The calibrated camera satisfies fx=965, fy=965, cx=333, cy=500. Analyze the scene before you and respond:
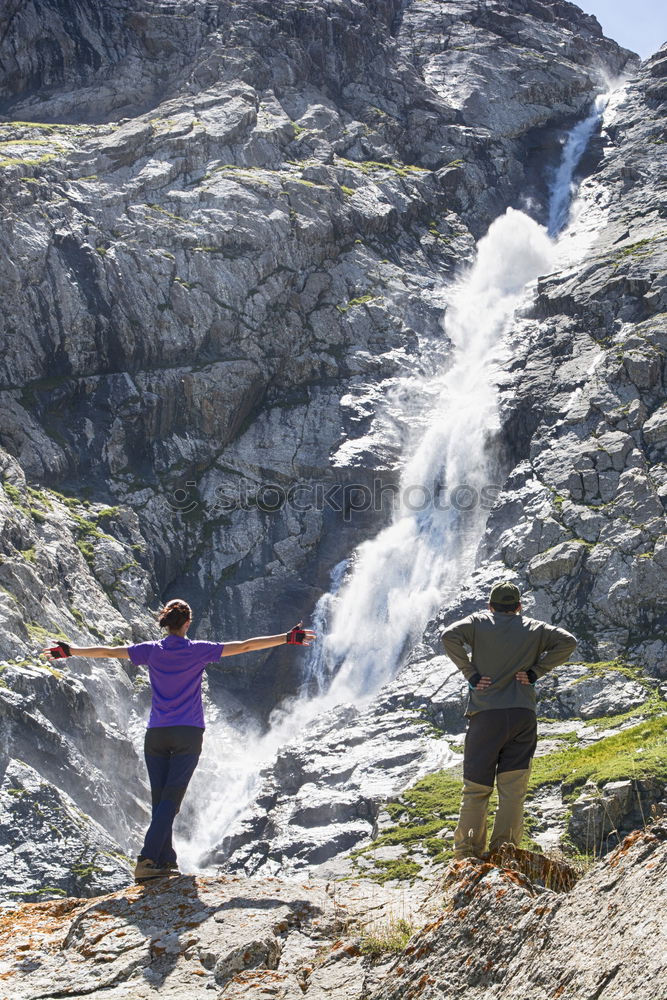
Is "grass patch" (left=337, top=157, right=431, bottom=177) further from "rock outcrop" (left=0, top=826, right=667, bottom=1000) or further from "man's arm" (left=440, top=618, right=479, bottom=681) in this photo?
"rock outcrop" (left=0, top=826, right=667, bottom=1000)

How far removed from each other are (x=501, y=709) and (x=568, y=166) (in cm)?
7276

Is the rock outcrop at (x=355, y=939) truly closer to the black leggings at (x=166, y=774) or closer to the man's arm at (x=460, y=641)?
the black leggings at (x=166, y=774)

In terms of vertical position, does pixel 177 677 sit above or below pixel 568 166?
below

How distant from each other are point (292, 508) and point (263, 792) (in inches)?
701

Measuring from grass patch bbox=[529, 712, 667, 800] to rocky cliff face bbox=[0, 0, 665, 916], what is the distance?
366cm

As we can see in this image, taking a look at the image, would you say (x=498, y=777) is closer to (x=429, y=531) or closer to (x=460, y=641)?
(x=460, y=641)

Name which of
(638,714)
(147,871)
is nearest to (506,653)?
(147,871)

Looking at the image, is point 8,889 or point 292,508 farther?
point 292,508

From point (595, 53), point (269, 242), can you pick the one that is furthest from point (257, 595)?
point (595, 53)

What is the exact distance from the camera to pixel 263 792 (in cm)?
3531

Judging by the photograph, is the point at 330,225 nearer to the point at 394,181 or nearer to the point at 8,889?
the point at 394,181

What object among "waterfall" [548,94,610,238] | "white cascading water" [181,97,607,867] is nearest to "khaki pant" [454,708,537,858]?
"white cascading water" [181,97,607,867]

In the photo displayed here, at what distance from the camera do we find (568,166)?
74562 millimetres

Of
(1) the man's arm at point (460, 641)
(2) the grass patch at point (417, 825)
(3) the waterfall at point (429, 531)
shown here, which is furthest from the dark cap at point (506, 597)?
(3) the waterfall at point (429, 531)
